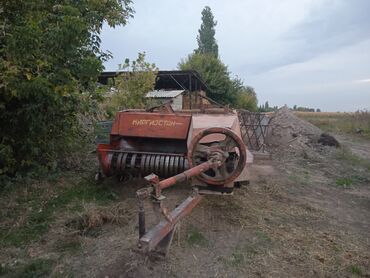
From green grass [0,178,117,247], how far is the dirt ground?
0.37ft

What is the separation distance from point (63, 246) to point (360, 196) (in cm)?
542

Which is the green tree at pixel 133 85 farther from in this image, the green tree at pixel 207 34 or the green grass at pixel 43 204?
the green tree at pixel 207 34

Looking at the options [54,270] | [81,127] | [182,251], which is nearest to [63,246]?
[54,270]

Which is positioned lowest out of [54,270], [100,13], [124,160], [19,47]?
[54,270]

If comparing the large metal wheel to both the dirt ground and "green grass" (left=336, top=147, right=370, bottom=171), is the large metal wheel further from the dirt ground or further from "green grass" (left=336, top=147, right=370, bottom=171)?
"green grass" (left=336, top=147, right=370, bottom=171)

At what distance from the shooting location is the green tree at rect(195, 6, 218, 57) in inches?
1612

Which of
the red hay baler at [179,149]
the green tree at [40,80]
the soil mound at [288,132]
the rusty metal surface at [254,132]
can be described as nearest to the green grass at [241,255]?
the red hay baler at [179,149]

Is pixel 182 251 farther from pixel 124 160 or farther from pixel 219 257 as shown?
pixel 124 160

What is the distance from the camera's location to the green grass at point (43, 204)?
3.95 meters

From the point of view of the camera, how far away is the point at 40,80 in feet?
14.7

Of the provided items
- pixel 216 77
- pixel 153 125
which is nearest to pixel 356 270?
pixel 153 125

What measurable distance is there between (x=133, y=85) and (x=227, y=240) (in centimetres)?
911

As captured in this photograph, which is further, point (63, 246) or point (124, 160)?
point (124, 160)

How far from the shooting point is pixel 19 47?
4.42 metres
